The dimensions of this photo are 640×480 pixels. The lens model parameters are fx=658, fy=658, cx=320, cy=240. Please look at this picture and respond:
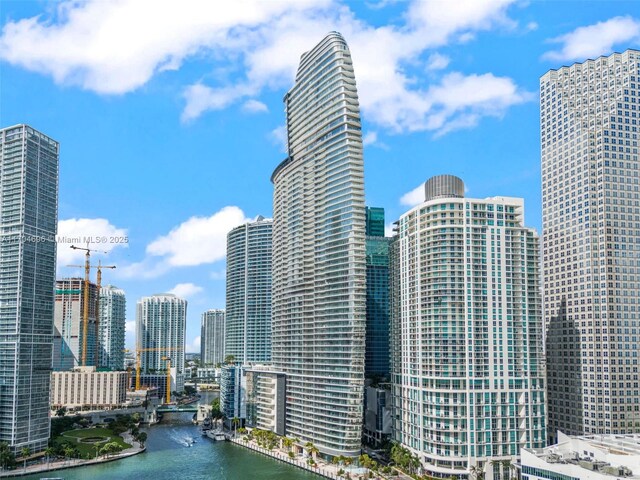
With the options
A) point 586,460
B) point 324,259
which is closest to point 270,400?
point 324,259

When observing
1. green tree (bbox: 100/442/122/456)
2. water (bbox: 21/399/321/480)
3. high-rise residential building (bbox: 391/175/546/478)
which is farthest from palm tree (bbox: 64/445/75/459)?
high-rise residential building (bbox: 391/175/546/478)

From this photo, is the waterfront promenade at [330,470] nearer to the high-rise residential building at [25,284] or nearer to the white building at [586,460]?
the white building at [586,460]

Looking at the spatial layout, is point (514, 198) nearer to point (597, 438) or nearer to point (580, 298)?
point (580, 298)

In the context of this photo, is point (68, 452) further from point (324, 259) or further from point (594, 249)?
point (594, 249)

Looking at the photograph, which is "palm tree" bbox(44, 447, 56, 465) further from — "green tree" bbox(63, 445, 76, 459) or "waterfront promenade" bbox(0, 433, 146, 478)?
"green tree" bbox(63, 445, 76, 459)

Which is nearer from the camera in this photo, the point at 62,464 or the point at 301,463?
the point at 301,463

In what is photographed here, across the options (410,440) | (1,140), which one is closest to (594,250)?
(410,440)
